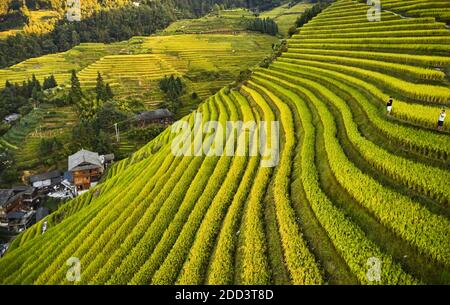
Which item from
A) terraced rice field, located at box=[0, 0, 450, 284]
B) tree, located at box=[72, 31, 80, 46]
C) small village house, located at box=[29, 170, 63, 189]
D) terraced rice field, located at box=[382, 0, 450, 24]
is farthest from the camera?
tree, located at box=[72, 31, 80, 46]

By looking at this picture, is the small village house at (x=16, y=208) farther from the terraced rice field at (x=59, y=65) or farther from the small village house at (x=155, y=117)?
the terraced rice field at (x=59, y=65)

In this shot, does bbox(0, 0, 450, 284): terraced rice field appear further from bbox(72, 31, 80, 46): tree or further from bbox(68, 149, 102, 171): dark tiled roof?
bbox(72, 31, 80, 46): tree

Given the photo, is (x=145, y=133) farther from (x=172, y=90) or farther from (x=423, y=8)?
(x=423, y=8)

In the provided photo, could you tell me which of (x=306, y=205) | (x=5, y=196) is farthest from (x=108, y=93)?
(x=306, y=205)

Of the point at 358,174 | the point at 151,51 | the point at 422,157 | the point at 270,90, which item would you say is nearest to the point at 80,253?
the point at 358,174

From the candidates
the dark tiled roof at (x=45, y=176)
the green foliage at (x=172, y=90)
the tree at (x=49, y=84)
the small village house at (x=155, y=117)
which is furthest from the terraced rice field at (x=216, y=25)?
the dark tiled roof at (x=45, y=176)

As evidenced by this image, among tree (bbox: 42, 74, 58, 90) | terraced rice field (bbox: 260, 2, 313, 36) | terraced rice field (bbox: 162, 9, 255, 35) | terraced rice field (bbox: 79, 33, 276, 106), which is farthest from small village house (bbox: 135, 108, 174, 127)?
terraced rice field (bbox: 260, 2, 313, 36)

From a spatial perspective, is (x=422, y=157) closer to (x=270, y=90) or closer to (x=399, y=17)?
(x=270, y=90)
